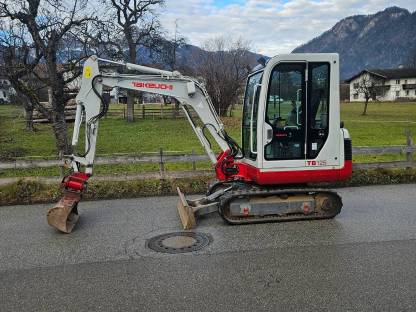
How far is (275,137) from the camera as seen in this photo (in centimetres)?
735

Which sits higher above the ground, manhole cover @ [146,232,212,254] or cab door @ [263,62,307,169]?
cab door @ [263,62,307,169]

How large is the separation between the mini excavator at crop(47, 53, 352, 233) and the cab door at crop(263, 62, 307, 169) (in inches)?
0.7

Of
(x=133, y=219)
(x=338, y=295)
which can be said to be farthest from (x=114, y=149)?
(x=338, y=295)

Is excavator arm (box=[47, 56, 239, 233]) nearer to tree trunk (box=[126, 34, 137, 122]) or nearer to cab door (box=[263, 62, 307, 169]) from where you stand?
cab door (box=[263, 62, 307, 169])

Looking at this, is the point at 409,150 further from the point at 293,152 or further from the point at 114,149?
the point at 114,149

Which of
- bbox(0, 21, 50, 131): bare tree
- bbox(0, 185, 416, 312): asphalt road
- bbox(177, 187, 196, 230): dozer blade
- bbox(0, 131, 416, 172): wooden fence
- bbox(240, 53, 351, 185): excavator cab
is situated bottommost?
bbox(0, 185, 416, 312): asphalt road

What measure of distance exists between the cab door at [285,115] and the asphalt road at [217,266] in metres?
1.23

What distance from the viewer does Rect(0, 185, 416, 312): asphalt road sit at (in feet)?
15.0

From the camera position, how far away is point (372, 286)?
4.82m

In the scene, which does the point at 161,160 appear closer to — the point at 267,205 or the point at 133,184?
the point at 133,184

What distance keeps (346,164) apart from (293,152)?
1.02m

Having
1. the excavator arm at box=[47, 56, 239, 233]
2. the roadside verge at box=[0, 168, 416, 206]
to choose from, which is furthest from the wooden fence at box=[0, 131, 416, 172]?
the excavator arm at box=[47, 56, 239, 233]

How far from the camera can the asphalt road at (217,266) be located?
456 centimetres

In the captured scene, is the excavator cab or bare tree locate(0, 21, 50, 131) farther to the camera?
bare tree locate(0, 21, 50, 131)
